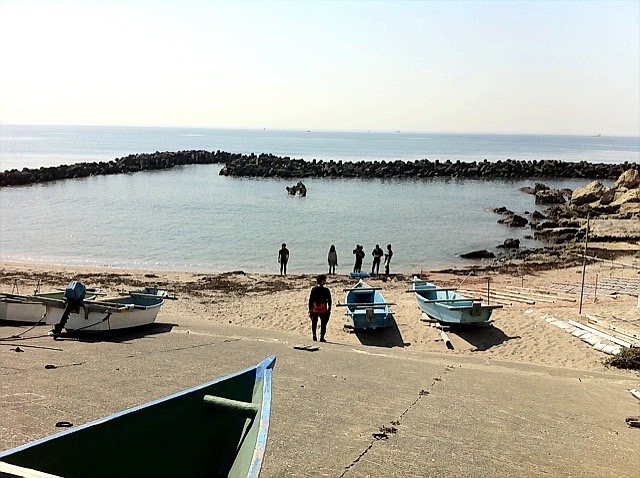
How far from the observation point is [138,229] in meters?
35.9

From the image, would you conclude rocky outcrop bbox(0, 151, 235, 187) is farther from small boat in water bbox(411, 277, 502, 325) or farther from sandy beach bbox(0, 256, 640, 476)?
small boat in water bbox(411, 277, 502, 325)

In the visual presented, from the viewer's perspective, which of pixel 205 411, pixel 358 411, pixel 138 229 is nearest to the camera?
pixel 205 411

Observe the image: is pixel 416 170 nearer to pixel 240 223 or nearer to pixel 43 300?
pixel 240 223

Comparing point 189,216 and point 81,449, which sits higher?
point 81,449

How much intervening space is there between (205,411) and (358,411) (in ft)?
10.3

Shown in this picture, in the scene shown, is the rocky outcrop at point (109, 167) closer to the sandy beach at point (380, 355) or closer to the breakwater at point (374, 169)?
the breakwater at point (374, 169)

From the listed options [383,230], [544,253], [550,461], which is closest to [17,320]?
[550,461]

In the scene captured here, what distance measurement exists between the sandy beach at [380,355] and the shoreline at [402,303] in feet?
0.15

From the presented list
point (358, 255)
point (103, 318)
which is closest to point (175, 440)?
point (103, 318)

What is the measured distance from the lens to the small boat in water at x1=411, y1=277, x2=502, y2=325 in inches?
516

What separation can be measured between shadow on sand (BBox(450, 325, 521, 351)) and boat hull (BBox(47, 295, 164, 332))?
6.84 meters

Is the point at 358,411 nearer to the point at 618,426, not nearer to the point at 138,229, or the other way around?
the point at 618,426

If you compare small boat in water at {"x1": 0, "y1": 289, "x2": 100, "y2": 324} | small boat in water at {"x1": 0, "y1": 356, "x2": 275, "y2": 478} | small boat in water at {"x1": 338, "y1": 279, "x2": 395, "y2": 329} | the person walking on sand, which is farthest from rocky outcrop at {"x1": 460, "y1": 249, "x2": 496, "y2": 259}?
small boat in water at {"x1": 0, "y1": 356, "x2": 275, "y2": 478}

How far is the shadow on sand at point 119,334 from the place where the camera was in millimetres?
10828
